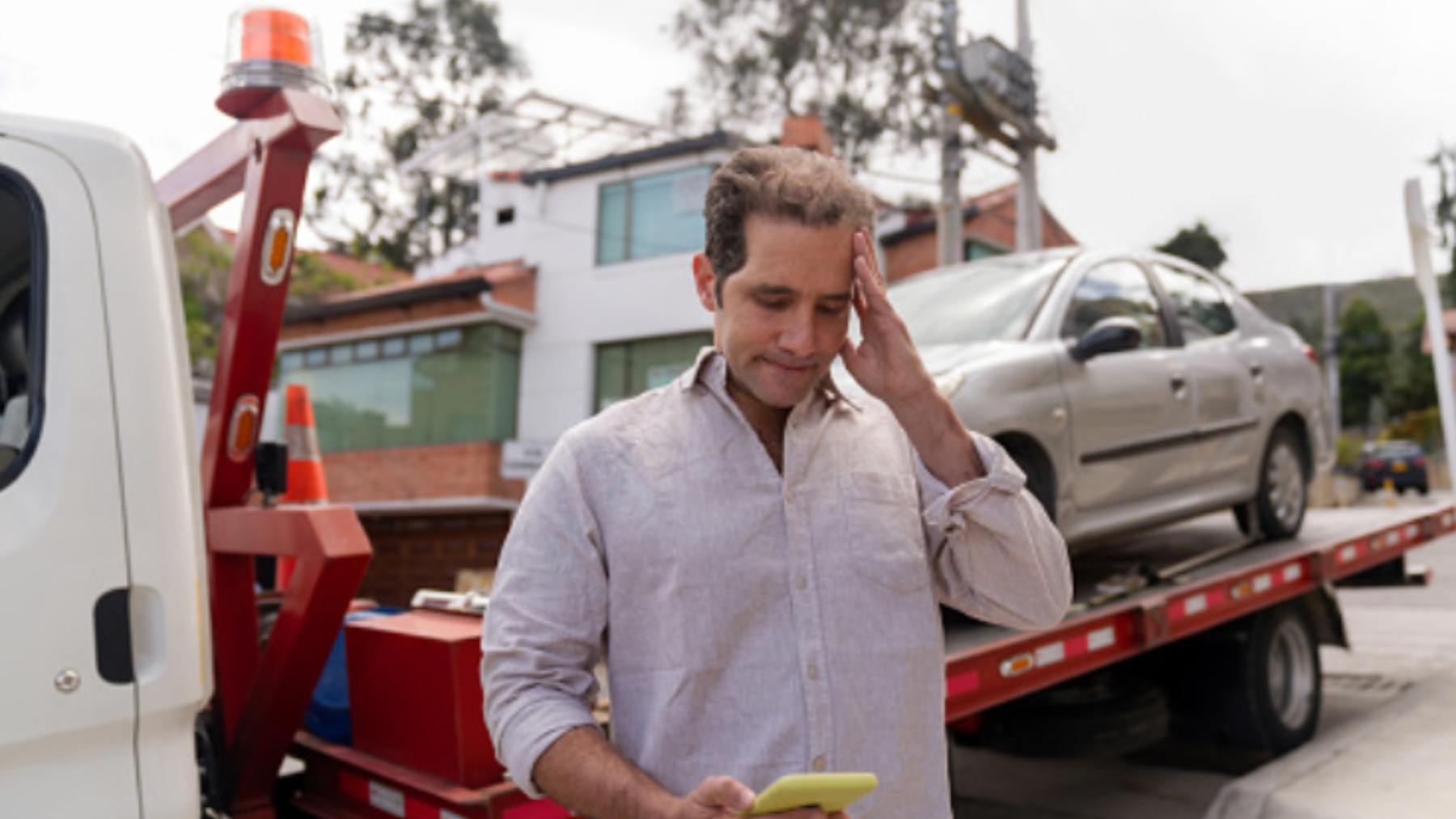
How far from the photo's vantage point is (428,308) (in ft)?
59.7

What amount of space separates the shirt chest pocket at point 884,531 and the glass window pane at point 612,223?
641 inches

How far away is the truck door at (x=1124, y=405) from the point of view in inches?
171

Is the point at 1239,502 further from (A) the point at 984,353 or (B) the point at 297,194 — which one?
(B) the point at 297,194

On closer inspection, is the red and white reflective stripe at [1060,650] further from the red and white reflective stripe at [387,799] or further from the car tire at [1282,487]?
the red and white reflective stripe at [387,799]

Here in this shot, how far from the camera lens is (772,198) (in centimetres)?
149

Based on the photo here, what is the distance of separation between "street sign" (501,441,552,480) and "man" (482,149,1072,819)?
49.6 ft

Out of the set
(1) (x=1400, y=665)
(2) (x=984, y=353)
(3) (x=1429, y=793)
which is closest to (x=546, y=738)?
(2) (x=984, y=353)

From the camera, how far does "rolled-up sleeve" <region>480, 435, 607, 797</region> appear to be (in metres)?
1.39

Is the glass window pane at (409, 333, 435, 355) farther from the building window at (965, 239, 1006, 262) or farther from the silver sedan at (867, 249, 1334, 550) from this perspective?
the silver sedan at (867, 249, 1334, 550)

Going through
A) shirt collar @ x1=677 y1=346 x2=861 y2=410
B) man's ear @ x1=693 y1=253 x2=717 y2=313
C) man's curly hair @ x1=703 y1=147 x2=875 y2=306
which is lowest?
shirt collar @ x1=677 y1=346 x2=861 y2=410

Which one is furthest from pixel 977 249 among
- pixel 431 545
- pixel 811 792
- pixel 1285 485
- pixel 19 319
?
pixel 811 792

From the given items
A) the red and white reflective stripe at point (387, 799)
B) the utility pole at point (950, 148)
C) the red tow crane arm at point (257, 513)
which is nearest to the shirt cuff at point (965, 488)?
the red and white reflective stripe at point (387, 799)

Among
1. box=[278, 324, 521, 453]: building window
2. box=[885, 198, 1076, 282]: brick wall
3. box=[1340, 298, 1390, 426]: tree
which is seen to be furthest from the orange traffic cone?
box=[1340, 298, 1390, 426]: tree

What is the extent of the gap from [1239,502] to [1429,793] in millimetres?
1471
